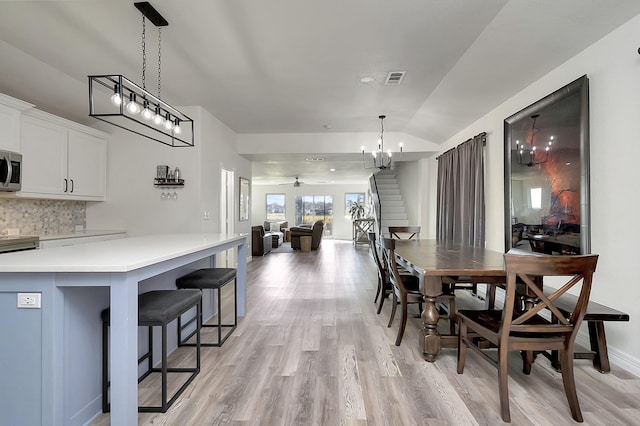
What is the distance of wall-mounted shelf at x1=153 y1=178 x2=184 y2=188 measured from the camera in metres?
4.76

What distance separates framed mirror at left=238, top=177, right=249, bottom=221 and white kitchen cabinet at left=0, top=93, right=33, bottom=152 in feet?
12.4

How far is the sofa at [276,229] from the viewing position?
10.7m

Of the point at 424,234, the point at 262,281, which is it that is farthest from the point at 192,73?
the point at 424,234

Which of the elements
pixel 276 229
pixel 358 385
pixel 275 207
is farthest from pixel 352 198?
pixel 358 385

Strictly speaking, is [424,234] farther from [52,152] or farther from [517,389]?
[52,152]

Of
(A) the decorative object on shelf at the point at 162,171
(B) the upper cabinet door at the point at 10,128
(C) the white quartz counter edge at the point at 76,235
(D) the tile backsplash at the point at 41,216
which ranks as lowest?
(C) the white quartz counter edge at the point at 76,235

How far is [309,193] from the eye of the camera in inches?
572

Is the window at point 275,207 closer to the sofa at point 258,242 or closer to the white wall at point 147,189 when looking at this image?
the sofa at point 258,242

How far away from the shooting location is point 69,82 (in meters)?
3.81

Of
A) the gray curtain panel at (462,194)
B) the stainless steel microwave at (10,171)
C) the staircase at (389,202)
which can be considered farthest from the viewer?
the staircase at (389,202)

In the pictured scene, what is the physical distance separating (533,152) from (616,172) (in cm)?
94


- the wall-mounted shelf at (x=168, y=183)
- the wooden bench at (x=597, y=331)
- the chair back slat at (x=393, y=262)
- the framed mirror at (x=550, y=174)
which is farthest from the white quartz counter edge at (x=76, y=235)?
the framed mirror at (x=550, y=174)

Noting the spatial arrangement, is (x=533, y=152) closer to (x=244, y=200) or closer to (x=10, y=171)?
(x=10, y=171)

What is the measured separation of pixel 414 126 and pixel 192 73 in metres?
3.85
